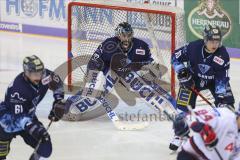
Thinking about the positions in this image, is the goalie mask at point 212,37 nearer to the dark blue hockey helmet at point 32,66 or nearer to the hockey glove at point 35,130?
the dark blue hockey helmet at point 32,66

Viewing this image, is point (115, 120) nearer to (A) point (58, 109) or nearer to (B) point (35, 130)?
(A) point (58, 109)

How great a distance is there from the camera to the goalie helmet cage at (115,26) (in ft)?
22.8

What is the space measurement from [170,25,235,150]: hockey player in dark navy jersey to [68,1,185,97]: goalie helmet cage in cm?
154

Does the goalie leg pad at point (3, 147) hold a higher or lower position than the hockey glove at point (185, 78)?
lower

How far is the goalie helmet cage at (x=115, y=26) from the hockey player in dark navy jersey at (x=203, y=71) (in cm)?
154

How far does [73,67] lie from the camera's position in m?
7.18

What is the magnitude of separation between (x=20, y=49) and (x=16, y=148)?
4.45 meters

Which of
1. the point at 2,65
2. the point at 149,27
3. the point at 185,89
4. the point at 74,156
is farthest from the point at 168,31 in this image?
the point at 2,65

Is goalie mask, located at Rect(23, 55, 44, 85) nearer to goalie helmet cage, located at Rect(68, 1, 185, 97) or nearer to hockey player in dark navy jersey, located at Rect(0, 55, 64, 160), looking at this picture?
hockey player in dark navy jersey, located at Rect(0, 55, 64, 160)

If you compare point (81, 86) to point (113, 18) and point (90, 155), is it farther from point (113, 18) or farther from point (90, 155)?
point (90, 155)

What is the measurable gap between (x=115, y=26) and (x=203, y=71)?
2101 millimetres

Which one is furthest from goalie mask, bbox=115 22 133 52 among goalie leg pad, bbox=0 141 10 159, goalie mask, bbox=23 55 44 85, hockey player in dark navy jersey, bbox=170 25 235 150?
goalie leg pad, bbox=0 141 10 159

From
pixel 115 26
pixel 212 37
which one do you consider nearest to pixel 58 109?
pixel 212 37

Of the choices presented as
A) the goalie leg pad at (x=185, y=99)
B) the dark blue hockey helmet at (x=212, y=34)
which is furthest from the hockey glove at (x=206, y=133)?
the goalie leg pad at (x=185, y=99)
